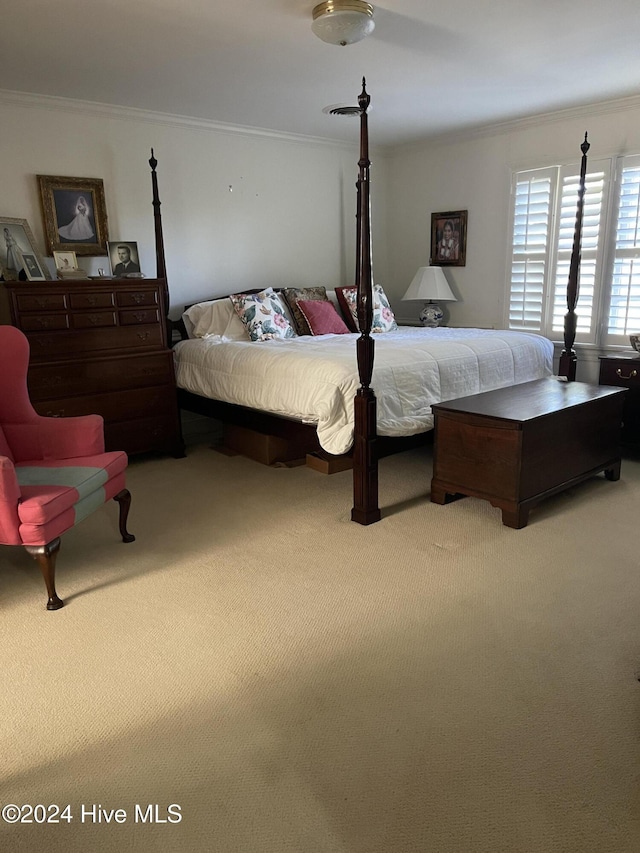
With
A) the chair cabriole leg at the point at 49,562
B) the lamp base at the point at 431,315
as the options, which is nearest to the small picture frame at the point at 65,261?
the chair cabriole leg at the point at 49,562

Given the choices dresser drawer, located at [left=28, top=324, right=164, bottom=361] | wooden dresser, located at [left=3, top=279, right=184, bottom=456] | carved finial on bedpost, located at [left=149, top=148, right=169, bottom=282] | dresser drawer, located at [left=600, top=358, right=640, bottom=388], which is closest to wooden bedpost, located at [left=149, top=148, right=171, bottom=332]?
carved finial on bedpost, located at [left=149, top=148, right=169, bottom=282]

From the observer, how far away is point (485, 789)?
150cm

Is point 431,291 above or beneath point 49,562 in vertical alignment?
above

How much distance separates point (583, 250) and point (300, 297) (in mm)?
2184

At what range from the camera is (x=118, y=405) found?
400cm

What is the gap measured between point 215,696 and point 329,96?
371 centimetres

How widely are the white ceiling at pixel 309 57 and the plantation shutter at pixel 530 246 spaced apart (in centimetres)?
53

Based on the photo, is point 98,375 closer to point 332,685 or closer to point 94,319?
point 94,319

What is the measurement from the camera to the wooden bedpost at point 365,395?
2883 mm

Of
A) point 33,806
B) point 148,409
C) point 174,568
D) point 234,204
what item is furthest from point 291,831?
point 234,204

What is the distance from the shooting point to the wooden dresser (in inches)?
144

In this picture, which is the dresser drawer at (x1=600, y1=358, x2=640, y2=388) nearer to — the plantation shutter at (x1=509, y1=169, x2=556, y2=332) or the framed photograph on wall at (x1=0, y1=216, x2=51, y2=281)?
the plantation shutter at (x1=509, y1=169, x2=556, y2=332)

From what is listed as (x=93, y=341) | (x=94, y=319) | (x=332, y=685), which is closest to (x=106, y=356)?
(x=93, y=341)

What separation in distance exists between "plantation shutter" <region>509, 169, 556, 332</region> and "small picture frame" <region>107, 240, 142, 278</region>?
301 cm
